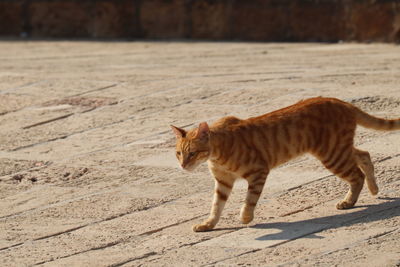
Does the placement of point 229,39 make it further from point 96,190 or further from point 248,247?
point 248,247

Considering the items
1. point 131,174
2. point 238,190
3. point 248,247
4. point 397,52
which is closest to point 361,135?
point 238,190

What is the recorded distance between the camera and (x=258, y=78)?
11.4 m

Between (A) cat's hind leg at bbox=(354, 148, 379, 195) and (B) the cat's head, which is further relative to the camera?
(A) cat's hind leg at bbox=(354, 148, 379, 195)

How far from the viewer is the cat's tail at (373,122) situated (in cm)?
731

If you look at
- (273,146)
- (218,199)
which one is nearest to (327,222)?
(273,146)

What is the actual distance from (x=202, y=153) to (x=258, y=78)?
4778 millimetres

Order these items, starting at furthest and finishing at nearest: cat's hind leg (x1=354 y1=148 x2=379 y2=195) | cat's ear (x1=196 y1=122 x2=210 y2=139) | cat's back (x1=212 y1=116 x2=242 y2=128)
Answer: cat's hind leg (x1=354 y1=148 x2=379 y2=195)
cat's back (x1=212 y1=116 x2=242 y2=128)
cat's ear (x1=196 y1=122 x2=210 y2=139)

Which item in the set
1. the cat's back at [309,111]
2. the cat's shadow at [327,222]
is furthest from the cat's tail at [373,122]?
the cat's shadow at [327,222]

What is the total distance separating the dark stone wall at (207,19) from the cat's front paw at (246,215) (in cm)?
768

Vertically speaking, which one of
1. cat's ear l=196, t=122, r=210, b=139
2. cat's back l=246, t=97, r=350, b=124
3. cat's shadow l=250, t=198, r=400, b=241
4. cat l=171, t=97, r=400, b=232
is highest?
Result: cat's back l=246, t=97, r=350, b=124

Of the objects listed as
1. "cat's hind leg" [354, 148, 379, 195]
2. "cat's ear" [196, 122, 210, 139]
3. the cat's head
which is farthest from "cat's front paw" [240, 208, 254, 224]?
"cat's hind leg" [354, 148, 379, 195]

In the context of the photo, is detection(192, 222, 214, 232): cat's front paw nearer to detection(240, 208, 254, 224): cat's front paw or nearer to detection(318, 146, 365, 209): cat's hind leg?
detection(240, 208, 254, 224): cat's front paw

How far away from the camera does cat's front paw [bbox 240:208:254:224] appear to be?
6.82 meters

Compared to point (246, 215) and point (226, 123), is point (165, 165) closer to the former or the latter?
point (226, 123)
